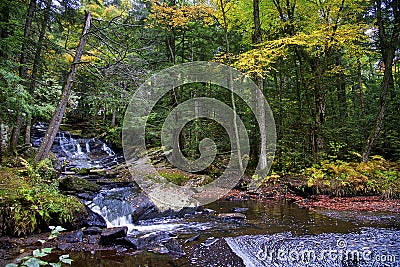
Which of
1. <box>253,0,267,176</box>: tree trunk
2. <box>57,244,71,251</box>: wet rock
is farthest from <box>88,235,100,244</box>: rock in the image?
<box>253,0,267,176</box>: tree trunk

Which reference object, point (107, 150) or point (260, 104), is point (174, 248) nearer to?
point (260, 104)

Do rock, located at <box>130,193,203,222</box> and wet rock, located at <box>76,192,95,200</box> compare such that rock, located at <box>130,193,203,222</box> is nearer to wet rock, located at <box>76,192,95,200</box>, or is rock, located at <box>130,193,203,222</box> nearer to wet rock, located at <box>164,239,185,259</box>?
wet rock, located at <box>76,192,95,200</box>

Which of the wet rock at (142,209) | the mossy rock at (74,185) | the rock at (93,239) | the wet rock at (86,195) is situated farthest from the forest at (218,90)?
the wet rock at (142,209)

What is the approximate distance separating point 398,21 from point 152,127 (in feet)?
43.4

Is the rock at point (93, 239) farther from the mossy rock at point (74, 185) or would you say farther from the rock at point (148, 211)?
the mossy rock at point (74, 185)

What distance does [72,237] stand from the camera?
259 inches

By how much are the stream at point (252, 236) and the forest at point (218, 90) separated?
1543 mm

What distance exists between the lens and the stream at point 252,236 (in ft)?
16.8

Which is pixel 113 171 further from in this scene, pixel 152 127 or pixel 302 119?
pixel 302 119

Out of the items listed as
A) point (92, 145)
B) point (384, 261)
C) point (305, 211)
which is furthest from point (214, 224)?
point (92, 145)

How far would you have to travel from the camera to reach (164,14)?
1429cm

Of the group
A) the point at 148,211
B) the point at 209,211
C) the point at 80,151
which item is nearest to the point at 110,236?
the point at 148,211

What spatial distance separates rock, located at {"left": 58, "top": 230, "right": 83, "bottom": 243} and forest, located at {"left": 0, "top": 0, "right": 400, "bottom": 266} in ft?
2.16

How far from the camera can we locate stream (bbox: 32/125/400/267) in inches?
201
